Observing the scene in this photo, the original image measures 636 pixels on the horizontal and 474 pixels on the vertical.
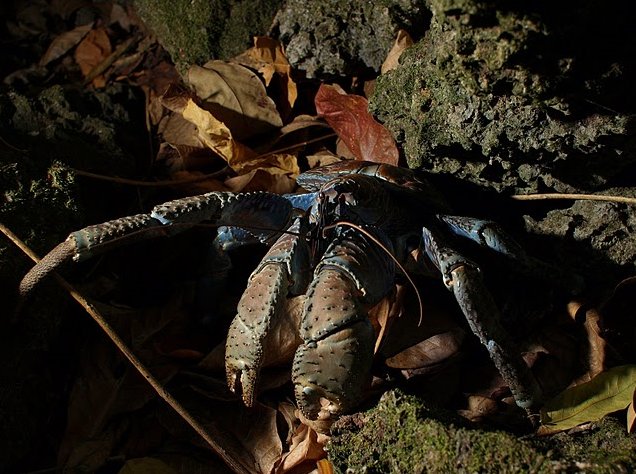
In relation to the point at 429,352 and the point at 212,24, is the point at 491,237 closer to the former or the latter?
the point at 429,352

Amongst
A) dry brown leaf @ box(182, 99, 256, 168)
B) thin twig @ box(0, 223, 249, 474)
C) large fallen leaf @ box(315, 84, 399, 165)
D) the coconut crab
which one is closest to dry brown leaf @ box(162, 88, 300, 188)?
dry brown leaf @ box(182, 99, 256, 168)

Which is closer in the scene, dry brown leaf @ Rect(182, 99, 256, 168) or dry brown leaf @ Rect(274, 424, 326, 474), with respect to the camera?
dry brown leaf @ Rect(274, 424, 326, 474)

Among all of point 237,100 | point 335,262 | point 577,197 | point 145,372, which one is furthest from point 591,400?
point 237,100

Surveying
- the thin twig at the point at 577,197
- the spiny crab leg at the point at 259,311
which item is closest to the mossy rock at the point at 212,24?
the spiny crab leg at the point at 259,311

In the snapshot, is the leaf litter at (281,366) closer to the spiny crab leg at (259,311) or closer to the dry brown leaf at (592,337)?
the dry brown leaf at (592,337)

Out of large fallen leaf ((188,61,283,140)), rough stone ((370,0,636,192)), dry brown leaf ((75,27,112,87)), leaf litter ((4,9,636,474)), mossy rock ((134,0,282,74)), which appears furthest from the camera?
dry brown leaf ((75,27,112,87))

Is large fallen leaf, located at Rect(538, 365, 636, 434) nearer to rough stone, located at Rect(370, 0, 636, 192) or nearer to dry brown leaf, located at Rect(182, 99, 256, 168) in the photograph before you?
rough stone, located at Rect(370, 0, 636, 192)

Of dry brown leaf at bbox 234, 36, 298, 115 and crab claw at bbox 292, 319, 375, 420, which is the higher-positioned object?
dry brown leaf at bbox 234, 36, 298, 115
